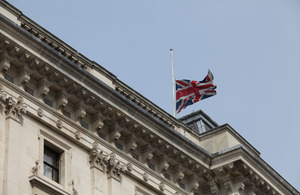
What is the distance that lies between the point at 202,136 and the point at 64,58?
40.6 ft

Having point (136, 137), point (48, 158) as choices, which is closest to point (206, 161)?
point (136, 137)

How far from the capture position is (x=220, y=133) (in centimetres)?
5156

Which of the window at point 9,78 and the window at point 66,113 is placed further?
the window at point 66,113

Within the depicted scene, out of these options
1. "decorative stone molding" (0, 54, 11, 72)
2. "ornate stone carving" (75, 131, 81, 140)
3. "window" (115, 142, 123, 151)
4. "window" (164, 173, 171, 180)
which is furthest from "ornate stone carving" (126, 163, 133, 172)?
"decorative stone molding" (0, 54, 11, 72)

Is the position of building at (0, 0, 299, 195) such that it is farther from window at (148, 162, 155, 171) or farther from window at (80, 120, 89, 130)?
window at (148, 162, 155, 171)

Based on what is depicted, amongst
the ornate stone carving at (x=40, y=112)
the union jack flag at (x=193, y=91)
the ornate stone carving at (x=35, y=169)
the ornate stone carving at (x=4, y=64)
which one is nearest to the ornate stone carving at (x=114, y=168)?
the ornate stone carving at (x=40, y=112)

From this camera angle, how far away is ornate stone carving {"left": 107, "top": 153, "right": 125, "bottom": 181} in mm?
43250

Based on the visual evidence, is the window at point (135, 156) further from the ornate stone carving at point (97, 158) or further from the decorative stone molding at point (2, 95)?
the decorative stone molding at point (2, 95)

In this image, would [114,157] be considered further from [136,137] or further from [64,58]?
[64,58]

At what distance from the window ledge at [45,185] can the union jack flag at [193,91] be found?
15.6 metres

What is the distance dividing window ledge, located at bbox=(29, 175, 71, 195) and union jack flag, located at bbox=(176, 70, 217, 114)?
51.0 ft

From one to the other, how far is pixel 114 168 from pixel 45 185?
496 centimetres

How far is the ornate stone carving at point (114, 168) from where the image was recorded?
142ft

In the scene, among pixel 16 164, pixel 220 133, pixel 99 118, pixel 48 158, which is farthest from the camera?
pixel 220 133
